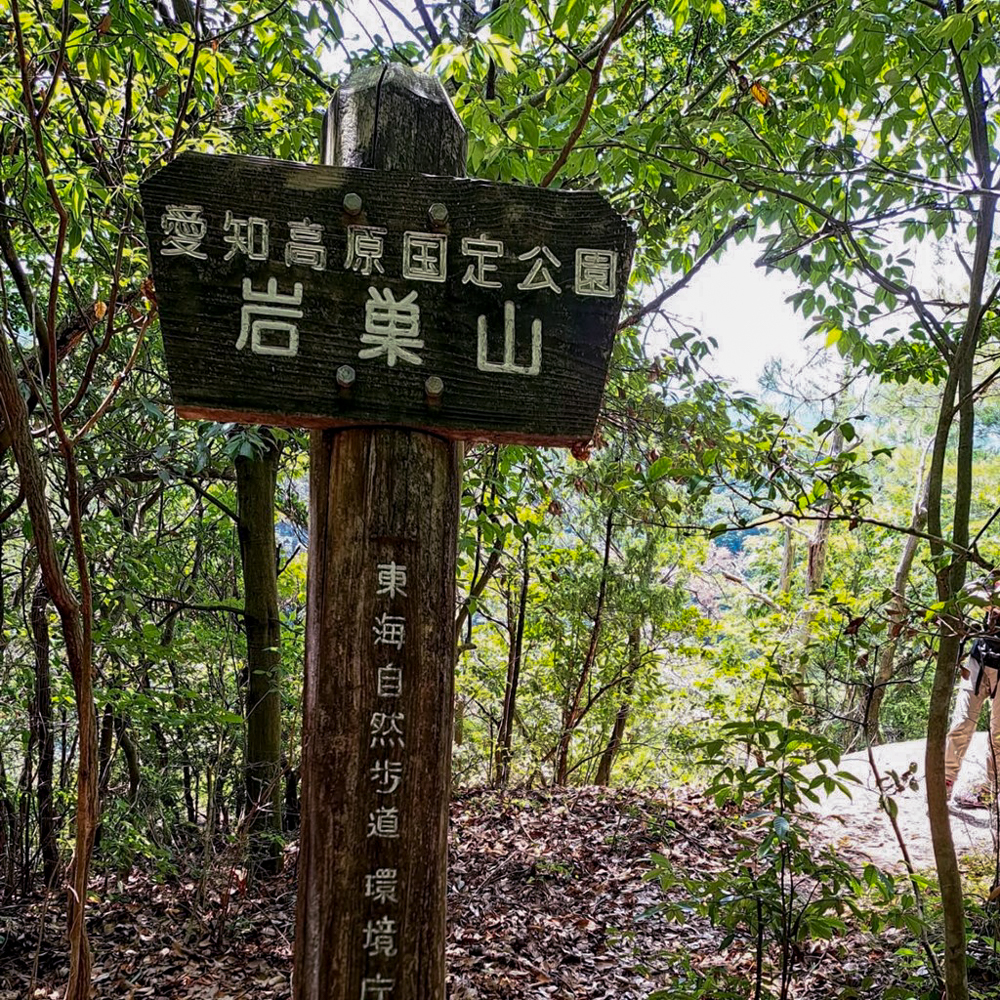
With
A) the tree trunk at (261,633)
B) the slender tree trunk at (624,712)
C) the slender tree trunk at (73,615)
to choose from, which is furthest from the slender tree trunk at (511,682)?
the slender tree trunk at (73,615)

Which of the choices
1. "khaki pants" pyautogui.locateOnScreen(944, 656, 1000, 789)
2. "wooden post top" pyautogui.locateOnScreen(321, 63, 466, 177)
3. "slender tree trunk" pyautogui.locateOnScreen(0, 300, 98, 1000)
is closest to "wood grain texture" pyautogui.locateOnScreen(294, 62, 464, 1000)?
"wooden post top" pyautogui.locateOnScreen(321, 63, 466, 177)

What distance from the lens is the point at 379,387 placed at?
62.0 inches

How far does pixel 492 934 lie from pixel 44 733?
2.50 m

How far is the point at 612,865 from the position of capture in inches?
195

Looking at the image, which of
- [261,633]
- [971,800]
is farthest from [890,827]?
[261,633]

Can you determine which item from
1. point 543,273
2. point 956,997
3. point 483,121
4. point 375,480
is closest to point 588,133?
point 483,121

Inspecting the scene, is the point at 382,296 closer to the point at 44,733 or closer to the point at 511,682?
the point at 44,733

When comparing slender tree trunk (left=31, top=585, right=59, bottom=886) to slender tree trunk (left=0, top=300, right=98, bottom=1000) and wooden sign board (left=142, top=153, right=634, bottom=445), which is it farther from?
wooden sign board (left=142, top=153, right=634, bottom=445)

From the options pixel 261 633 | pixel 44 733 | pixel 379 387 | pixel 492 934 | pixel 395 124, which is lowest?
pixel 492 934

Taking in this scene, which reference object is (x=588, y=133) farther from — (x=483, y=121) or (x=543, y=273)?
(x=543, y=273)

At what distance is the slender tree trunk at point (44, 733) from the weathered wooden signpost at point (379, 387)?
10.1 ft

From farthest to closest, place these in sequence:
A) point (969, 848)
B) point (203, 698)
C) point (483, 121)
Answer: point (203, 698), point (969, 848), point (483, 121)

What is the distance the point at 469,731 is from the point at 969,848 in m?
4.79

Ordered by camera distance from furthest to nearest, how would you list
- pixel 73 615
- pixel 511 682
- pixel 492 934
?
pixel 511 682, pixel 492 934, pixel 73 615
